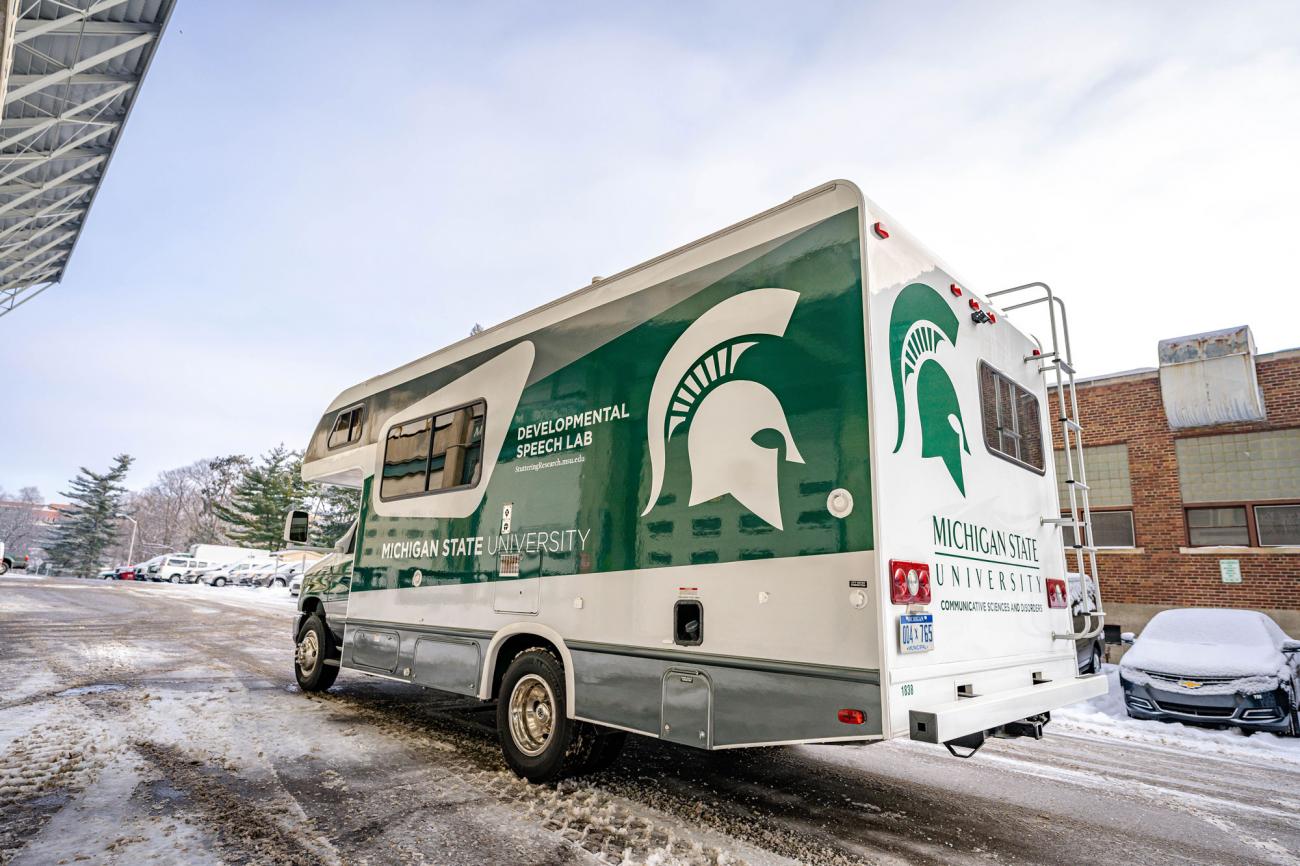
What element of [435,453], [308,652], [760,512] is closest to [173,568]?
[308,652]

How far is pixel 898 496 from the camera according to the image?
349 cm

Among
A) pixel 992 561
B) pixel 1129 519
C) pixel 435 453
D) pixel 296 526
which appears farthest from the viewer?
pixel 1129 519

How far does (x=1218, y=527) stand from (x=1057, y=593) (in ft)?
35.2

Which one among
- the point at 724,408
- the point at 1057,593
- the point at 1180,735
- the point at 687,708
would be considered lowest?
the point at 1180,735

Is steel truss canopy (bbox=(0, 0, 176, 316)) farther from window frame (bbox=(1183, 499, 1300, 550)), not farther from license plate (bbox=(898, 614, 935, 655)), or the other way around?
window frame (bbox=(1183, 499, 1300, 550))

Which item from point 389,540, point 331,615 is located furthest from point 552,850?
point 331,615

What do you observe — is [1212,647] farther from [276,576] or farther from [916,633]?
[276,576]

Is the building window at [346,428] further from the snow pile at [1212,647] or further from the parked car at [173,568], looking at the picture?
the parked car at [173,568]

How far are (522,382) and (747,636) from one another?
2.79 metres

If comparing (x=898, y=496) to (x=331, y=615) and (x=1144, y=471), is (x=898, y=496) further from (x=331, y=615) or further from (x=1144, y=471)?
(x=1144, y=471)

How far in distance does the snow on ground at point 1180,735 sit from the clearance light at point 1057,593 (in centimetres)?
277

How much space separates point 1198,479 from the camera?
1295 centimetres

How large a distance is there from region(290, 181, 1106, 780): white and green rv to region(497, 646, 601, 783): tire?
0.02m

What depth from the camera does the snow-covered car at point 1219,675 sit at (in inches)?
294
